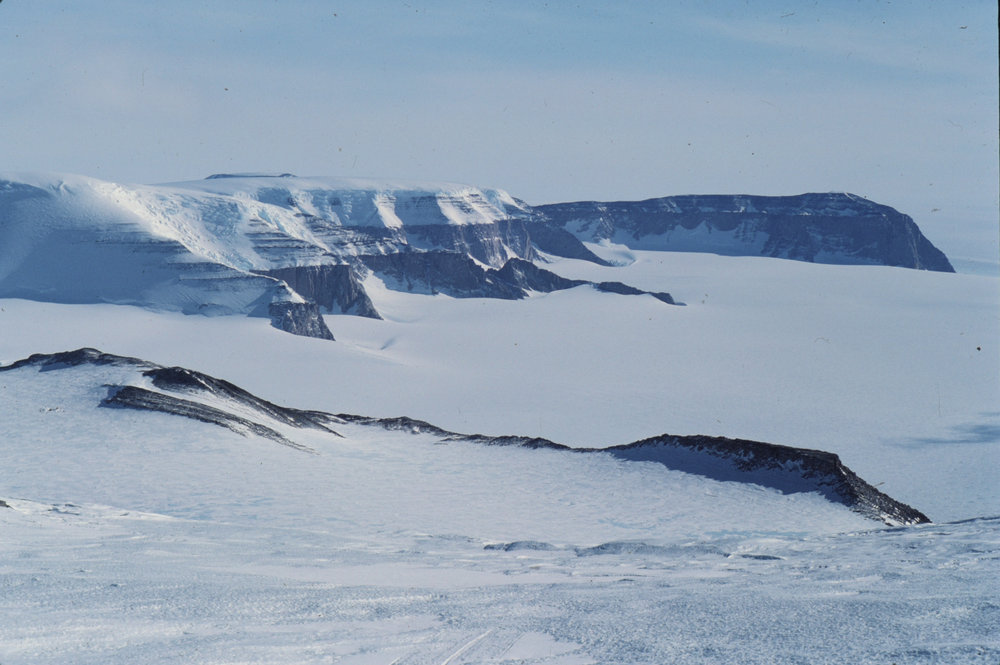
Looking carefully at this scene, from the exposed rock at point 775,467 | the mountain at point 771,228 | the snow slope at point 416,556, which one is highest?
the mountain at point 771,228

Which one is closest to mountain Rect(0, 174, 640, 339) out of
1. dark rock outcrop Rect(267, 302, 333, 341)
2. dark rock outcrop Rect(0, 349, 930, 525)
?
dark rock outcrop Rect(267, 302, 333, 341)

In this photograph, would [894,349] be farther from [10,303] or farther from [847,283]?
[10,303]

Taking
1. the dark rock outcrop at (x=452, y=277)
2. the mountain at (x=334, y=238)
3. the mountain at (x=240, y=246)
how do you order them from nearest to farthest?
the mountain at (x=240, y=246) → the mountain at (x=334, y=238) → the dark rock outcrop at (x=452, y=277)

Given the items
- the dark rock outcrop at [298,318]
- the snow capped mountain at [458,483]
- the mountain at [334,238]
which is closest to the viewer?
the snow capped mountain at [458,483]

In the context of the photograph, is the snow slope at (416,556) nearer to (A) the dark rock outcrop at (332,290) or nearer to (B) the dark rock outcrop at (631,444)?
(B) the dark rock outcrop at (631,444)

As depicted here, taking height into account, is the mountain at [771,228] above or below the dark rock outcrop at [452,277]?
above

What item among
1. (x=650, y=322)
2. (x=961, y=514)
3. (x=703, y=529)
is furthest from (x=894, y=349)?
(x=703, y=529)

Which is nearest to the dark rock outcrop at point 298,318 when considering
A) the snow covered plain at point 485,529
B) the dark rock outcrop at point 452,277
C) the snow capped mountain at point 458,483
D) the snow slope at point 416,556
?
the snow capped mountain at point 458,483

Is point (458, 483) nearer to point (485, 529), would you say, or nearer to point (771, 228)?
point (485, 529)
